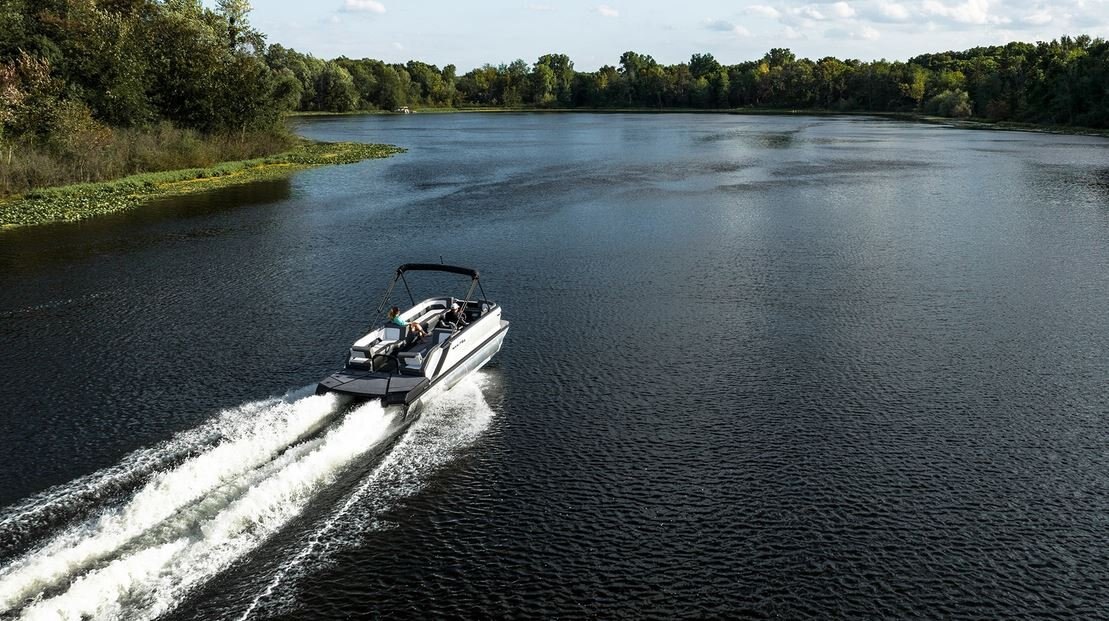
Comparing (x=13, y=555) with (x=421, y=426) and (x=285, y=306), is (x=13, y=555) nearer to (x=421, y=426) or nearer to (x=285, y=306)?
(x=421, y=426)

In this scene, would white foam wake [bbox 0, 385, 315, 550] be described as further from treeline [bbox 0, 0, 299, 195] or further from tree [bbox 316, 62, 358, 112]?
tree [bbox 316, 62, 358, 112]

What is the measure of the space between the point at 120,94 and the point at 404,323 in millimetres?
55886

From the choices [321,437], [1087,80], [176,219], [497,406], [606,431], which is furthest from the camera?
[1087,80]

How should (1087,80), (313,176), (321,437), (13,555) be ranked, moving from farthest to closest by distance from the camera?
(1087,80) → (313,176) → (321,437) → (13,555)

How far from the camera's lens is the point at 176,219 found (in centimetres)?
5350

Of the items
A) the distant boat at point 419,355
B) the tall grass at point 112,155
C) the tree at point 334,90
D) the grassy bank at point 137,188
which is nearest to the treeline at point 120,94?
the tall grass at point 112,155

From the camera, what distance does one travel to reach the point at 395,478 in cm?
1947

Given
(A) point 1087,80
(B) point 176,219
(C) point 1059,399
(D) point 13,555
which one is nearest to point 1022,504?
(C) point 1059,399

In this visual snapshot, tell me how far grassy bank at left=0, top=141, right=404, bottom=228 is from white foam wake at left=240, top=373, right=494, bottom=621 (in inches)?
1563

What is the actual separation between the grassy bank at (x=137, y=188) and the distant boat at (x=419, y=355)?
3658 centimetres

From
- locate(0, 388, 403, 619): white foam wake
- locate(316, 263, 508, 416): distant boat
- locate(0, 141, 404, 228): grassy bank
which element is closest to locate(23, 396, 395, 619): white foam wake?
locate(0, 388, 403, 619): white foam wake

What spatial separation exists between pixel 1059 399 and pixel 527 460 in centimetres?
1610

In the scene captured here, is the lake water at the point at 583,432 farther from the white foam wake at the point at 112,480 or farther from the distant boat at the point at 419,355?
the distant boat at the point at 419,355

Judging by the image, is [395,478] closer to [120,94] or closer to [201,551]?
[201,551]
